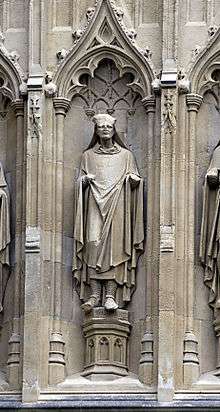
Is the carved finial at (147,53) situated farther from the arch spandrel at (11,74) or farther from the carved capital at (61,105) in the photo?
the arch spandrel at (11,74)

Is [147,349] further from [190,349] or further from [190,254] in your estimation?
[190,254]

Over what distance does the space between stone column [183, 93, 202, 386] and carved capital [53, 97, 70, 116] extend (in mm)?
1367

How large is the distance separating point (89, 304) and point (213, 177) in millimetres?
1955

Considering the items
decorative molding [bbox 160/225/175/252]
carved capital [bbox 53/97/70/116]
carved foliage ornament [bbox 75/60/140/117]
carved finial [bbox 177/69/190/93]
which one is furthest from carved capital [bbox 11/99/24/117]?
decorative molding [bbox 160/225/175/252]

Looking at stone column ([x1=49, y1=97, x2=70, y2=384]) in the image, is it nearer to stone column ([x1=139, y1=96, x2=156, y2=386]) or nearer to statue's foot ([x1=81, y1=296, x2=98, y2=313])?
statue's foot ([x1=81, y1=296, x2=98, y2=313])

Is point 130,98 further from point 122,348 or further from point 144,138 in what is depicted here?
point 122,348

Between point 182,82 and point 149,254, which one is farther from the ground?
point 182,82

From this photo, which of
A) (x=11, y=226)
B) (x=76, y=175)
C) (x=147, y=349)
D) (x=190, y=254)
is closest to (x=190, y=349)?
(x=147, y=349)

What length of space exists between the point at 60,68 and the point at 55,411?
3.92 metres

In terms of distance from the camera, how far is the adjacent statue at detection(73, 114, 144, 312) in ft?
105

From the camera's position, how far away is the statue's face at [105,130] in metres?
32.5

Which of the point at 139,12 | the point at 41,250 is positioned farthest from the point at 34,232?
the point at 139,12

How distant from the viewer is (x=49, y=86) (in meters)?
32.7

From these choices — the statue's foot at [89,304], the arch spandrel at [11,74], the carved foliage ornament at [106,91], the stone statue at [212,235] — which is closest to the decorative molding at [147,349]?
the statue's foot at [89,304]
